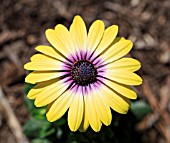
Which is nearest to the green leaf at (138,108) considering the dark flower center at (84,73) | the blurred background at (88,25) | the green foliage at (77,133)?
the green foliage at (77,133)

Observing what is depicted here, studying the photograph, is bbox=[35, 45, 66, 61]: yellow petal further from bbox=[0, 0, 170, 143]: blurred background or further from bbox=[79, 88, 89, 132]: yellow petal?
bbox=[0, 0, 170, 143]: blurred background

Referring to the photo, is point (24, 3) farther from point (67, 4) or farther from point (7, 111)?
point (7, 111)

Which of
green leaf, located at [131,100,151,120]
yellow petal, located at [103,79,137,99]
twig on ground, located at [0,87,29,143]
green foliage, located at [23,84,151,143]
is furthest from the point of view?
twig on ground, located at [0,87,29,143]

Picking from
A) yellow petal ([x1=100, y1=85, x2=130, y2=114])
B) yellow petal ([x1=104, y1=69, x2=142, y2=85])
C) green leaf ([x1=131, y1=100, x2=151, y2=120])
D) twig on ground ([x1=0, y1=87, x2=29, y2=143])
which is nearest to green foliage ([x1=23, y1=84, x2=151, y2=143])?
green leaf ([x1=131, y1=100, x2=151, y2=120])

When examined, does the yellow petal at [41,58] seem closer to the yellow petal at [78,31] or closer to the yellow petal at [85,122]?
the yellow petal at [78,31]

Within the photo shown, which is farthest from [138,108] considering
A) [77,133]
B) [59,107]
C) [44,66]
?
[44,66]

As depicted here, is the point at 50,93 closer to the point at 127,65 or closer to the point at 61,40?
the point at 61,40
